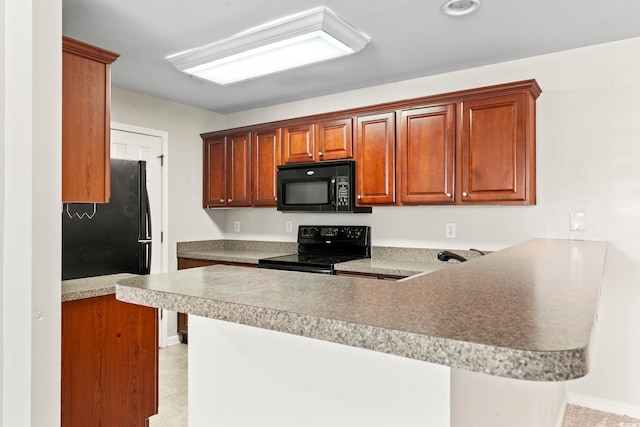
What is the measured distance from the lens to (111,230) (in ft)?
9.70

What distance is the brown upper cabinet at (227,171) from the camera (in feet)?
13.8

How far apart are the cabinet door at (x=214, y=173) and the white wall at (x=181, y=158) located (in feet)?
0.26

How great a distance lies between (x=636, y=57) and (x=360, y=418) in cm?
306

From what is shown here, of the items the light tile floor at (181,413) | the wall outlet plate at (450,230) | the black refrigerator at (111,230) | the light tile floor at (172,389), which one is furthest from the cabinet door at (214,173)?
the wall outlet plate at (450,230)

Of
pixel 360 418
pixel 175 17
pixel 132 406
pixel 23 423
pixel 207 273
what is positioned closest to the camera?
pixel 360 418

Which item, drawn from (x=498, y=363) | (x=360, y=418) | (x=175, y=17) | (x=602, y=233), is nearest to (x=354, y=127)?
(x=175, y=17)

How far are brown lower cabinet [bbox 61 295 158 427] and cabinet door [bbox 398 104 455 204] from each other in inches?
80.4

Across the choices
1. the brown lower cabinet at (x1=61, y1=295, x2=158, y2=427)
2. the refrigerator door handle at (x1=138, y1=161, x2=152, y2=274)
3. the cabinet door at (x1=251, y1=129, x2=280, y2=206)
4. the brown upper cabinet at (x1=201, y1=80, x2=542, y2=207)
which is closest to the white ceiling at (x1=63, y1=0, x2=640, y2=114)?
the brown upper cabinet at (x1=201, y1=80, x2=542, y2=207)

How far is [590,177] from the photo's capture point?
9.22 ft

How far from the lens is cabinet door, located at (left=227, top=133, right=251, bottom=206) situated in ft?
13.7

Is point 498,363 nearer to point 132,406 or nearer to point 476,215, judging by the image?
point 132,406

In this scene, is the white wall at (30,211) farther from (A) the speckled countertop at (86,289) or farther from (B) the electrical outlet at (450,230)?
(B) the electrical outlet at (450,230)

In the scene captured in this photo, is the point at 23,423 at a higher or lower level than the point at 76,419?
higher

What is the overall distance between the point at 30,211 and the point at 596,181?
315 centimetres
